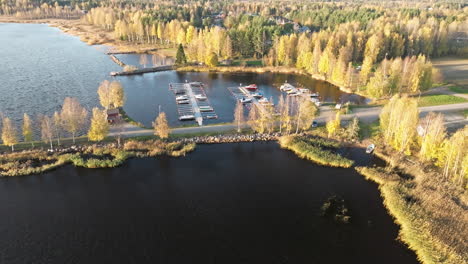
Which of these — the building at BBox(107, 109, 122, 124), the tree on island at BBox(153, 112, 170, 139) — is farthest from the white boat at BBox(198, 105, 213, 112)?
the building at BBox(107, 109, 122, 124)

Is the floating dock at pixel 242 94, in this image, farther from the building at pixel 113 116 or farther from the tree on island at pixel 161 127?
the building at pixel 113 116

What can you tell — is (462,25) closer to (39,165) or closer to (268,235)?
(268,235)

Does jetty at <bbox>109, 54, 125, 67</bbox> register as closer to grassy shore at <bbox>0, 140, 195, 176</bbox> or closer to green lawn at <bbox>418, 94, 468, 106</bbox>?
grassy shore at <bbox>0, 140, 195, 176</bbox>

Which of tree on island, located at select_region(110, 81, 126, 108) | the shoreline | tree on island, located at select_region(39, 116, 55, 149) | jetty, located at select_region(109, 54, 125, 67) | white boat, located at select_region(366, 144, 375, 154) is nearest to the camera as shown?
tree on island, located at select_region(39, 116, 55, 149)

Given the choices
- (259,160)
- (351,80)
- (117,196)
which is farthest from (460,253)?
(351,80)

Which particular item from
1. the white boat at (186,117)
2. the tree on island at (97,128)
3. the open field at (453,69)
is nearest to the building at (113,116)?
the tree on island at (97,128)

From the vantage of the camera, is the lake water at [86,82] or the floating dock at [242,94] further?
the floating dock at [242,94]

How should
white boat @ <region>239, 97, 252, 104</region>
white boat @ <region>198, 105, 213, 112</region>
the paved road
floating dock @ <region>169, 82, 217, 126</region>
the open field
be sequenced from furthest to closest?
1. the open field
2. white boat @ <region>239, 97, 252, 104</region>
3. white boat @ <region>198, 105, 213, 112</region>
4. floating dock @ <region>169, 82, 217, 126</region>
5. the paved road
